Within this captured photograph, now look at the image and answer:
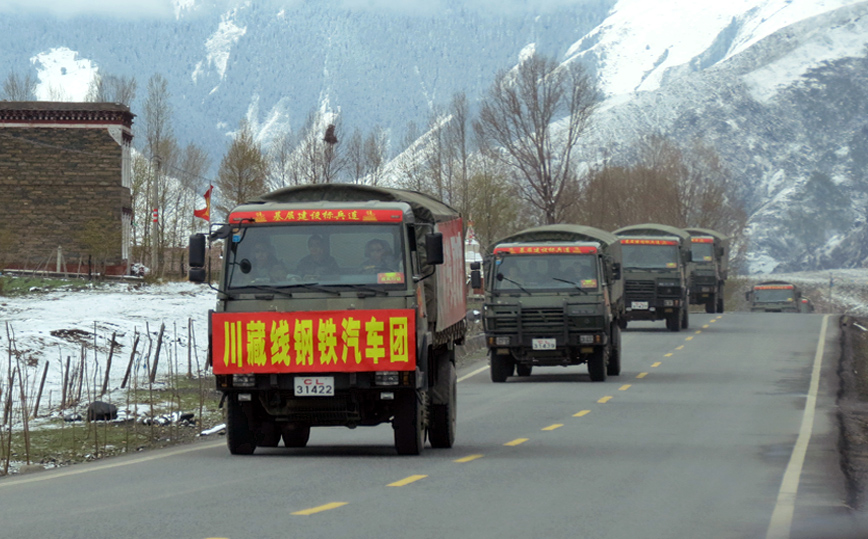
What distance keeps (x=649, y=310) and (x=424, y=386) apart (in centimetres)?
2887

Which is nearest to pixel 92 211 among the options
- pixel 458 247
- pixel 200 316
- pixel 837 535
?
pixel 200 316

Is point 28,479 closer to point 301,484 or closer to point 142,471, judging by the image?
point 142,471

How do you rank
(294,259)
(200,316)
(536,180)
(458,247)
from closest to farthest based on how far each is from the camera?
(294,259), (458,247), (200,316), (536,180)

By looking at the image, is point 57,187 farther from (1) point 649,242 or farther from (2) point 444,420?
(2) point 444,420

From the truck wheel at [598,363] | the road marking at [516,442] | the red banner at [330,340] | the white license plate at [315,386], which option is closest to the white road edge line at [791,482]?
the road marking at [516,442]

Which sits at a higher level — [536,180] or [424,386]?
[536,180]

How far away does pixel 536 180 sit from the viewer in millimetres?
88438

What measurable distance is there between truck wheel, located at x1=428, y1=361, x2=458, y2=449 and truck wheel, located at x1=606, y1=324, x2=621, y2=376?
12475 mm

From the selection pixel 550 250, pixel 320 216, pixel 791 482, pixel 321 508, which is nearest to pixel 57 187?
pixel 550 250

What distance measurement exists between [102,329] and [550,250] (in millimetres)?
11707

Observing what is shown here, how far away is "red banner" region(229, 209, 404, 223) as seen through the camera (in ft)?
46.3

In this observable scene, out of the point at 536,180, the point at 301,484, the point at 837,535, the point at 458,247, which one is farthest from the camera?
the point at 536,180

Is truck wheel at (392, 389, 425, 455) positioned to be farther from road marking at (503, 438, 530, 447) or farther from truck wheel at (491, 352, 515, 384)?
truck wheel at (491, 352, 515, 384)

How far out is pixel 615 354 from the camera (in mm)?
28188
